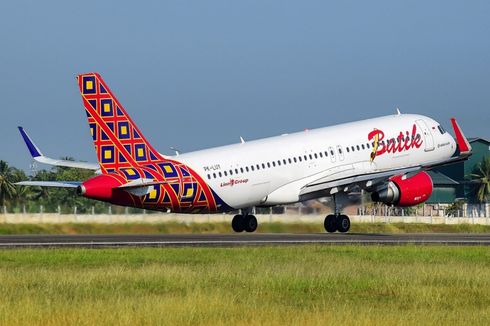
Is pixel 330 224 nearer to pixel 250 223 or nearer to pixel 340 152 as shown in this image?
pixel 340 152

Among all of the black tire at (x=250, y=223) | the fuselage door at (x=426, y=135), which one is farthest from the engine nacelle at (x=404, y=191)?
the black tire at (x=250, y=223)

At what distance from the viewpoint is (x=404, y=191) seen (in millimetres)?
60062

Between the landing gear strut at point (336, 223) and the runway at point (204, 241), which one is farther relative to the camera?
the landing gear strut at point (336, 223)

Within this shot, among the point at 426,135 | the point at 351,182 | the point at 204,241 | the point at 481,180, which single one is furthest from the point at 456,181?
the point at 204,241

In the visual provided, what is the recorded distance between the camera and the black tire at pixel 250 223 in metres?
61.7

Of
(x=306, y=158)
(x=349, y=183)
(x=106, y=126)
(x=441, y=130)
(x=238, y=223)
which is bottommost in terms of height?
(x=238, y=223)

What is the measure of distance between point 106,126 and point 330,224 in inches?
582

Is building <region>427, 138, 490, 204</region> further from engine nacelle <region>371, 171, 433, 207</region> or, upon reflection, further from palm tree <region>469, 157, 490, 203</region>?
engine nacelle <region>371, 171, 433, 207</region>

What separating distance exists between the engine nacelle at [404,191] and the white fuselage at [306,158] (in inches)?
66.6

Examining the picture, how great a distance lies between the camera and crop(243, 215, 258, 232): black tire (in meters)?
61.7

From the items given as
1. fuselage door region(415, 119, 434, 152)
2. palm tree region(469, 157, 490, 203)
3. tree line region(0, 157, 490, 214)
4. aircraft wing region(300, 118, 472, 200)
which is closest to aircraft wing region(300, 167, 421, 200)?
aircraft wing region(300, 118, 472, 200)

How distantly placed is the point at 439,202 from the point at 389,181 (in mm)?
84777

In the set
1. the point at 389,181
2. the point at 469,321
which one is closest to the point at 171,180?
the point at 389,181

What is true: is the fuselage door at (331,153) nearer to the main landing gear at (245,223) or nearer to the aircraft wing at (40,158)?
the main landing gear at (245,223)
